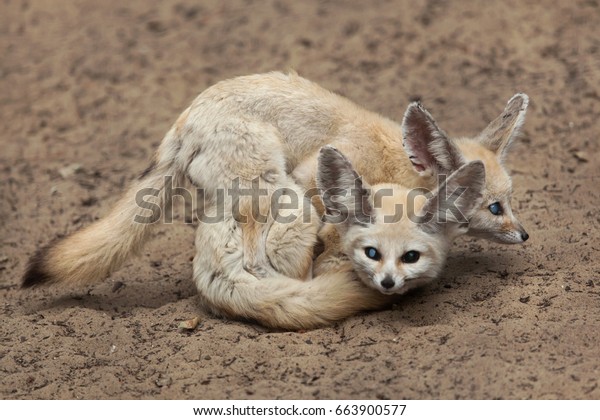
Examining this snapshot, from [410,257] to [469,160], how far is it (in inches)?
35.7

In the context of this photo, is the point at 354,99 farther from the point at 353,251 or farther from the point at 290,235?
the point at 353,251

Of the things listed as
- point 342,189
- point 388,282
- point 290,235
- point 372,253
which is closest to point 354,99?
point 290,235

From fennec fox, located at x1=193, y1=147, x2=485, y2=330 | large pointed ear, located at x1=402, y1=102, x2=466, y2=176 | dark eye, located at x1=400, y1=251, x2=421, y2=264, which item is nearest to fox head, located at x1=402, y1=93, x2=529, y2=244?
large pointed ear, located at x1=402, y1=102, x2=466, y2=176

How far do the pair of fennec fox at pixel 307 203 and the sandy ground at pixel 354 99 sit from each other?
0.28 metres

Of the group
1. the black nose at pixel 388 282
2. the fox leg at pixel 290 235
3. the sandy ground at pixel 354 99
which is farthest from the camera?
the fox leg at pixel 290 235

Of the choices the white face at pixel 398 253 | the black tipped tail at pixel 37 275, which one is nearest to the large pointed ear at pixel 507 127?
the white face at pixel 398 253

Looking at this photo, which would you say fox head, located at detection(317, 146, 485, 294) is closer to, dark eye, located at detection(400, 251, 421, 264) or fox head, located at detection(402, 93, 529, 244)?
dark eye, located at detection(400, 251, 421, 264)

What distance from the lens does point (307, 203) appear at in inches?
219

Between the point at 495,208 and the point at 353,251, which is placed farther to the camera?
the point at 495,208

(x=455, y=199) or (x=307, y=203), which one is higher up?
(x=455, y=199)

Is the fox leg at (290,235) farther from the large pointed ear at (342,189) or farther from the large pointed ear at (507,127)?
the large pointed ear at (507,127)

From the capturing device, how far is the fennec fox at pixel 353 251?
5.05m

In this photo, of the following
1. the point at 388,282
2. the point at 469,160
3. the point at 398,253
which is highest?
the point at 469,160

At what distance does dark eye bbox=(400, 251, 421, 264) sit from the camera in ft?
16.6
